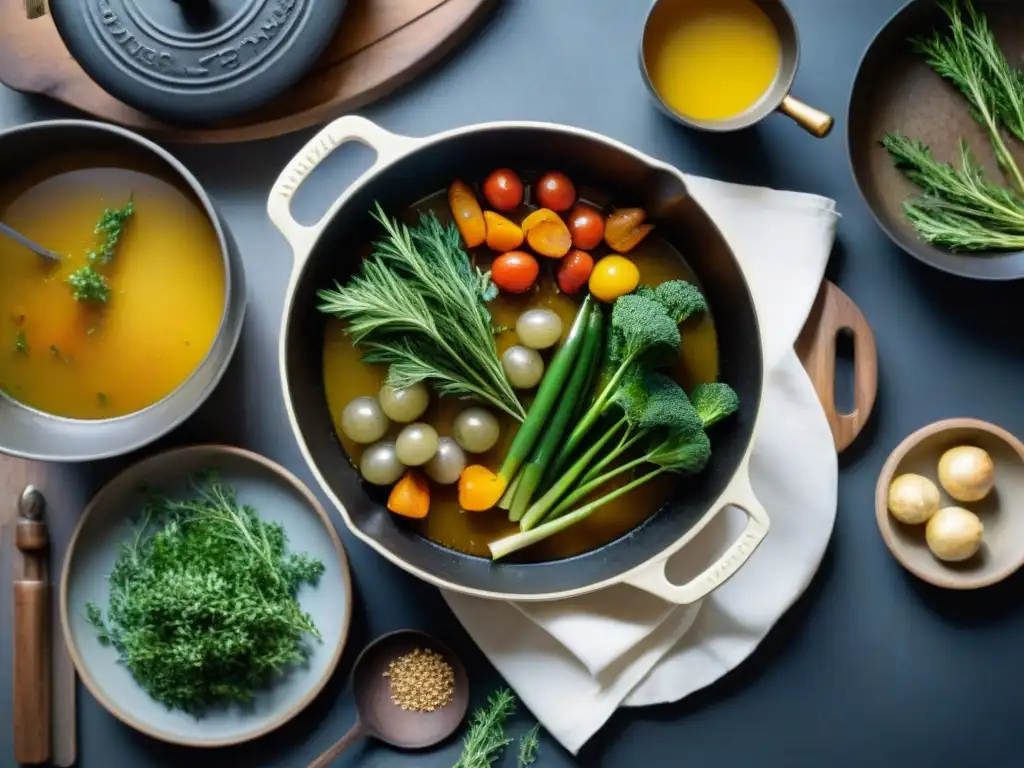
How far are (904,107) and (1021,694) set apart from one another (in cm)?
87

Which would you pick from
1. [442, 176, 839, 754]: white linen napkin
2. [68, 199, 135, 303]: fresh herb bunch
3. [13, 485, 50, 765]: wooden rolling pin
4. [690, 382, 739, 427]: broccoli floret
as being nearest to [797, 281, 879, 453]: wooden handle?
[442, 176, 839, 754]: white linen napkin

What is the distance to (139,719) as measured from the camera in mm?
1278

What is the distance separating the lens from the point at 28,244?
3.98 feet

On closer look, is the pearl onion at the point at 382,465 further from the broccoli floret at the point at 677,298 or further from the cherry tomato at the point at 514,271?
the broccoli floret at the point at 677,298

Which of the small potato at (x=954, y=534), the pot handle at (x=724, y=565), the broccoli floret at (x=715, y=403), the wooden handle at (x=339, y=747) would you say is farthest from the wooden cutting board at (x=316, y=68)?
the small potato at (x=954, y=534)

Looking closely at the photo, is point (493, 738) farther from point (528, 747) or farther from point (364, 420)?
point (364, 420)

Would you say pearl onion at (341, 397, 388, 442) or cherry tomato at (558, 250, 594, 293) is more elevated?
cherry tomato at (558, 250, 594, 293)

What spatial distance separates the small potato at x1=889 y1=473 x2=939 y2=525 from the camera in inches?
51.8

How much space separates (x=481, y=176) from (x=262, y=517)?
0.56 m

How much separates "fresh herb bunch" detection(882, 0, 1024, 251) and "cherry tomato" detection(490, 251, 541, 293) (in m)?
0.54

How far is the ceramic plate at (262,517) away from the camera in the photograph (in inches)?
49.8

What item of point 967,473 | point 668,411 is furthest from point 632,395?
point 967,473

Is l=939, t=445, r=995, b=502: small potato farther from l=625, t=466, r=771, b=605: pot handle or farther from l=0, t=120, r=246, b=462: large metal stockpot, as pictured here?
l=0, t=120, r=246, b=462: large metal stockpot

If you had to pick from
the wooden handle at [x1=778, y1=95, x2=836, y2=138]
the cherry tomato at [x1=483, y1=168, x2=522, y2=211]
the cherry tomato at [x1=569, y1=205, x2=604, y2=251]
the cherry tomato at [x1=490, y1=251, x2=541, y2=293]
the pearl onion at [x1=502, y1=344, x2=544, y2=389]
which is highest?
the wooden handle at [x1=778, y1=95, x2=836, y2=138]
